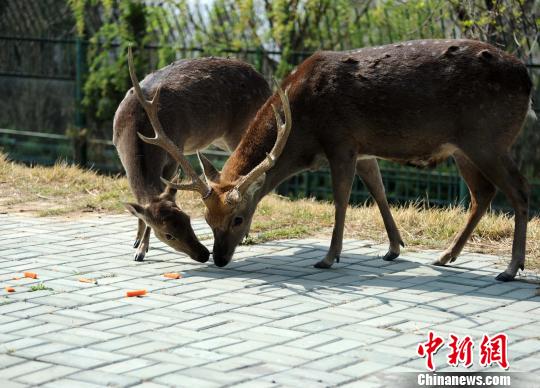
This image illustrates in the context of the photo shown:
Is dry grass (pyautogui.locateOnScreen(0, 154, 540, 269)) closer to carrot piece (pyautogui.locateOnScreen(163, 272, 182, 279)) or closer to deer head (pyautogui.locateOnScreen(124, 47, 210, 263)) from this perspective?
deer head (pyautogui.locateOnScreen(124, 47, 210, 263))

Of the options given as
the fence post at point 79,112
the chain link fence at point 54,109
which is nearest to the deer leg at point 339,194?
the chain link fence at point 54,109

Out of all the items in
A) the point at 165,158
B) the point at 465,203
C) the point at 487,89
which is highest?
the point at 487,89

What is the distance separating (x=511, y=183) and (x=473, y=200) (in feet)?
1.90

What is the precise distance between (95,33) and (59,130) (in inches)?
66.0

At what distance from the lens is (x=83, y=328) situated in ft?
20.4

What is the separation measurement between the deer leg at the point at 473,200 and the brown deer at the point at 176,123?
6.36 ft

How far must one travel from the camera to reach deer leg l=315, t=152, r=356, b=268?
815cm

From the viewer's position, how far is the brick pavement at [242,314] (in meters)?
5.39

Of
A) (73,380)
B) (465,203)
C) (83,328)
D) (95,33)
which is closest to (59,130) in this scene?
(95,33)

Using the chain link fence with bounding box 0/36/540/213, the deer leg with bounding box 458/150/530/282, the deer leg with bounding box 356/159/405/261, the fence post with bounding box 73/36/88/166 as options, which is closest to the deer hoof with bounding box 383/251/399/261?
the deer leg with bounding box 356/159/405/261

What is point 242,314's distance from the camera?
21.6 feet

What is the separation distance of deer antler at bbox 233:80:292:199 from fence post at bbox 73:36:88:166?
8.02m

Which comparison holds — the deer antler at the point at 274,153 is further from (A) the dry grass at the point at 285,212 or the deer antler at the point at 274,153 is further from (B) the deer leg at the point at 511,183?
(B) the deer leg at the point at 511,183

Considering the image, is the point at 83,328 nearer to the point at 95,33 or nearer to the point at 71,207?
the point at 71,207
